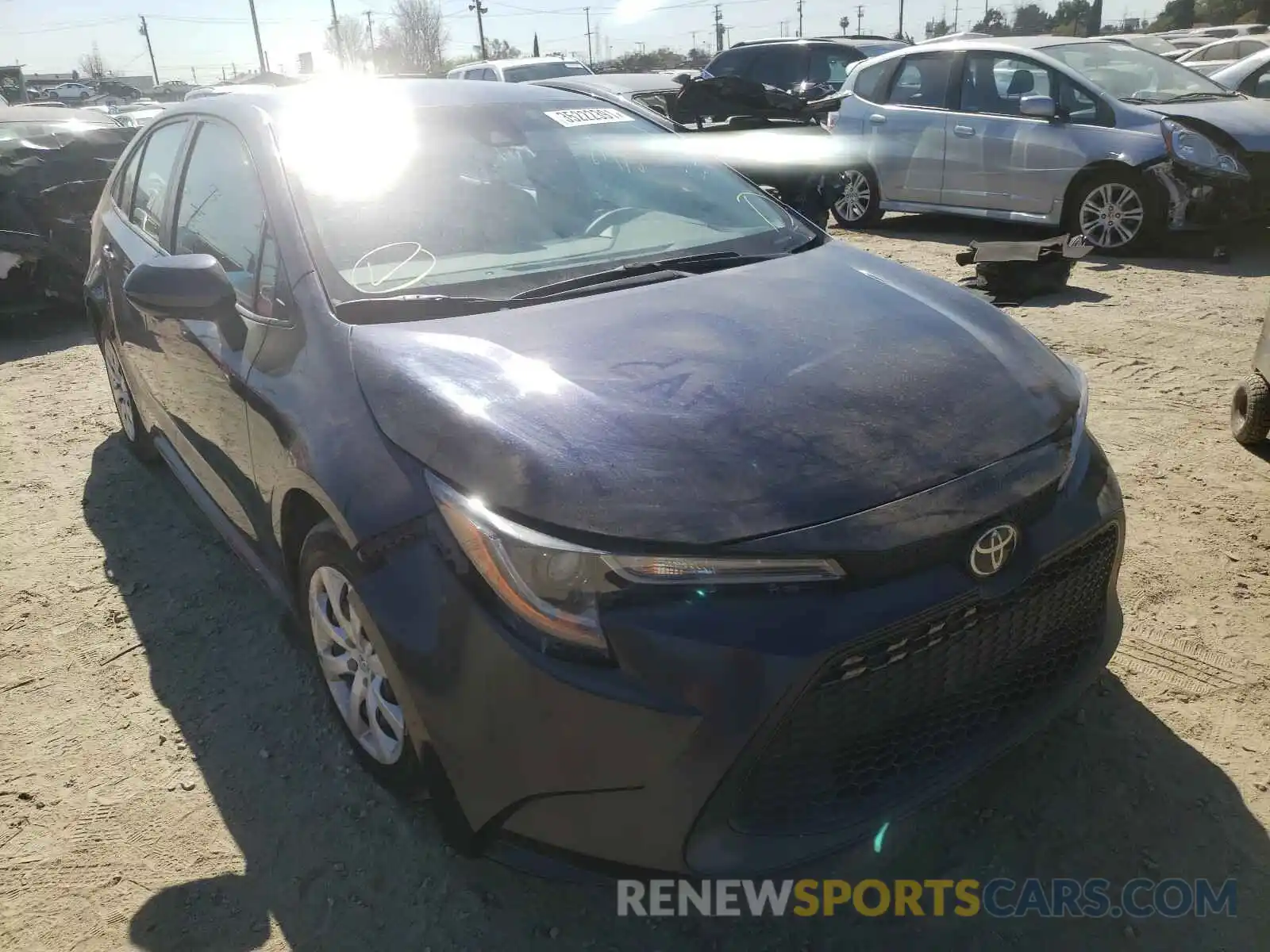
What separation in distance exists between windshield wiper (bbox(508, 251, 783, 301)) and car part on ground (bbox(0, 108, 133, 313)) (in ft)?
19.1

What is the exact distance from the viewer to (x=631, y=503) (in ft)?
5.68

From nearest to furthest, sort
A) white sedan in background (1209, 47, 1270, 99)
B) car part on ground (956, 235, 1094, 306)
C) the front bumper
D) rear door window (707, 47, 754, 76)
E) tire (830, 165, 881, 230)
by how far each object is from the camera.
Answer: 1. the front bumper
2. car part on ground (956, 235, 1094, 306)
3. white sedan in background (1209, 47, 1270, 99)
4. tire (830, 165, 881, 230)
5. rear door window (707, 47, 754, 76)

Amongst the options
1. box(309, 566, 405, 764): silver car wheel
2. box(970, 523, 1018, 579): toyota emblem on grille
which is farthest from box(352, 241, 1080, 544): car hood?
box(309, 566, 405, 764): silver car wheel

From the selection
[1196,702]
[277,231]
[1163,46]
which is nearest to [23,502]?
[277,231]

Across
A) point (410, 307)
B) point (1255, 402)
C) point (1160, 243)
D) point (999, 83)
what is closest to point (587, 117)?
point (410, 307)

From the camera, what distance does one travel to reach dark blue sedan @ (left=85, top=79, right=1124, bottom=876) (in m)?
1.68

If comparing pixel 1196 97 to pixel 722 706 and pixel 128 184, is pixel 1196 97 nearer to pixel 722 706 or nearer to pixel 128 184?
pixel 128 184

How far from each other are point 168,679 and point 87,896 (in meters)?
0.85

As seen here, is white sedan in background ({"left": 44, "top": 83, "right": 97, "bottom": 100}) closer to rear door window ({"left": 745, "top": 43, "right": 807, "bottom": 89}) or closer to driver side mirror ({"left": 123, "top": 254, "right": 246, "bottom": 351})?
rear door window ({"left": 745, "top": 43, "right": 807, "bottom": 89})

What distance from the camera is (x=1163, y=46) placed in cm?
1083

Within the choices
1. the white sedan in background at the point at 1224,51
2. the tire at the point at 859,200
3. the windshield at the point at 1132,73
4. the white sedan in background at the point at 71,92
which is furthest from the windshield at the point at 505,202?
the white sedan in background at the point at 71,92

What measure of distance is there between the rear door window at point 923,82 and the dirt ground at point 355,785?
18.8 feet

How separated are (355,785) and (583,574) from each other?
120 cm

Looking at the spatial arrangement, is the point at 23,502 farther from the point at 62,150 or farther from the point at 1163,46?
the point at 1163,46
